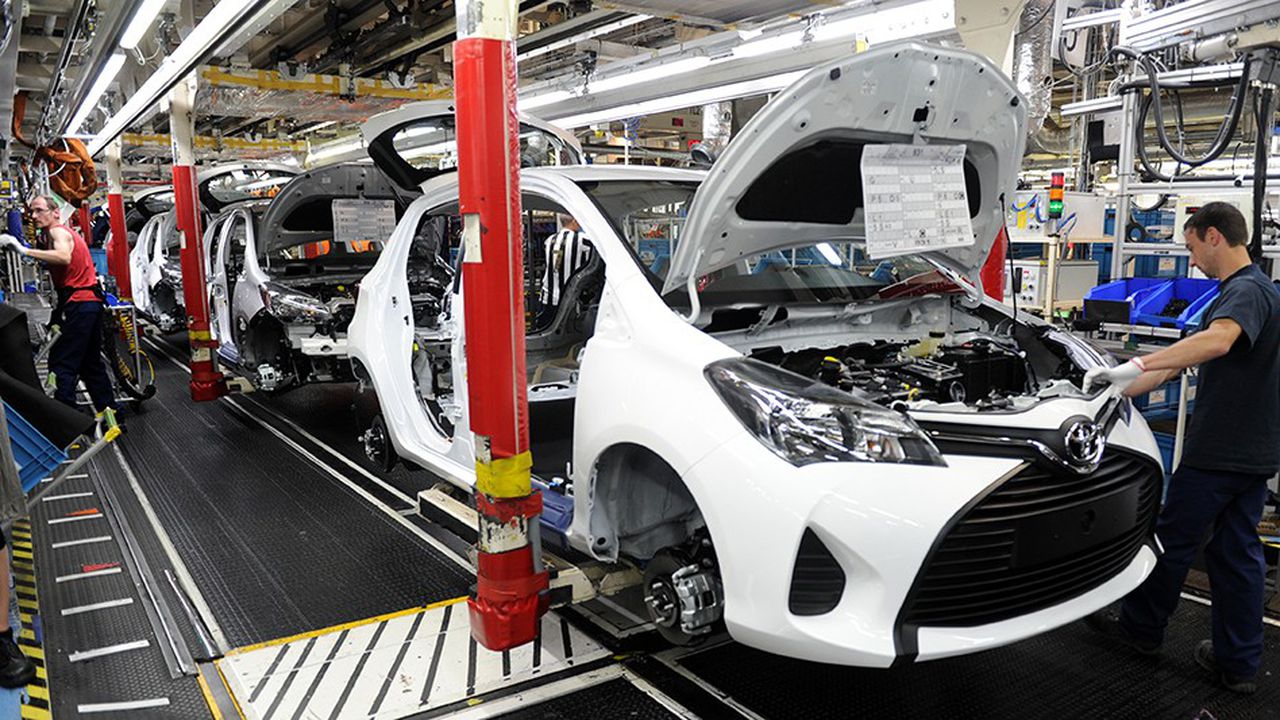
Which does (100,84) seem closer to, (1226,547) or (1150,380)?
(1150,380)

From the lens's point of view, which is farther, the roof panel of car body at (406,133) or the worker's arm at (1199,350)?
the roof panel of car body at (406,133)

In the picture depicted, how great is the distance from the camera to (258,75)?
7754 mm

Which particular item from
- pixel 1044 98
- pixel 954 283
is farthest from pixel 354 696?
pixel 1044 98

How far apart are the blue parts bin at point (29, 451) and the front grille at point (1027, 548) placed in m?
2.67

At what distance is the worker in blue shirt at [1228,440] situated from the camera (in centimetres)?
260

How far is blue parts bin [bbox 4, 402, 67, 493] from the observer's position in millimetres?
2670

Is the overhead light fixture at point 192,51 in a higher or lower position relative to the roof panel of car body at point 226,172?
higher

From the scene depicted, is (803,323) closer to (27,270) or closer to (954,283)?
(954,283)

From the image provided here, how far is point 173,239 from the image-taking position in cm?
1087

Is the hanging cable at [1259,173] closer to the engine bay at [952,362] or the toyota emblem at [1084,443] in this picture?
the engine bay at [952,362]

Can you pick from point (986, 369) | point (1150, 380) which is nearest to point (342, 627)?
point (986, 369)

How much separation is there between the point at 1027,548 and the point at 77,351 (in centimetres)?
622

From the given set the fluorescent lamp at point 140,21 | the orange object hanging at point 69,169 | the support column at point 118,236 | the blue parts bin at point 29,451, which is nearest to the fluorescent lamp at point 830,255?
the blue parts bin at point 29,451

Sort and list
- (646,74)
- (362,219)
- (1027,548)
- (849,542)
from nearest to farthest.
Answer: (849,542)
(1027,548)
(646,74)
(362,219)
